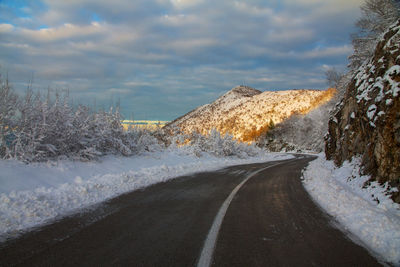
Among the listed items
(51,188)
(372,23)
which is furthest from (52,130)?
(372,23)

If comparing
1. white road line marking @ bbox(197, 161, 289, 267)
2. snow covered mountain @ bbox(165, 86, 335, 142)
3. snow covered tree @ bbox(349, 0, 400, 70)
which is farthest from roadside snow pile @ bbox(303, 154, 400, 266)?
snow covered mountain @ bbox(165, 86, 335, 142)

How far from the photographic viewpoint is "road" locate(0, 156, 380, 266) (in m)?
3.74

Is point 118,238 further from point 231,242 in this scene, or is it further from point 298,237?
point 298,237

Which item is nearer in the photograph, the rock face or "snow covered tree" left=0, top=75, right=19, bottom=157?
the rock face

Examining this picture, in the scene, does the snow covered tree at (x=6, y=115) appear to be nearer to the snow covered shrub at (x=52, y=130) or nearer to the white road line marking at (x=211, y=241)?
the snow covered shrub at (x=52, y=130)

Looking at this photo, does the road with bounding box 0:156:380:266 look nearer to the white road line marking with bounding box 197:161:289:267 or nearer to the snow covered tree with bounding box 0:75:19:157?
the white road line marking with bounding box 197:161:289:267

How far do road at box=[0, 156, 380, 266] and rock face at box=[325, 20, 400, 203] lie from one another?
3109 millimetres

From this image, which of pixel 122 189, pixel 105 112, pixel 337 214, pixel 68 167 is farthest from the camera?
pixel 105 112

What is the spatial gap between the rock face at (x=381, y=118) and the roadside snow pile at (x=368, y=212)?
0.44 m

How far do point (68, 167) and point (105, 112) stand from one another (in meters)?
5.68

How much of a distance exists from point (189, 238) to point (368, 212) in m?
4.33

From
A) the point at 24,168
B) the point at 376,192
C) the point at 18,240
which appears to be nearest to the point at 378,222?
the point at 376,192

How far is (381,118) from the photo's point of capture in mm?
8727

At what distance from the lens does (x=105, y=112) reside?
15.6m
